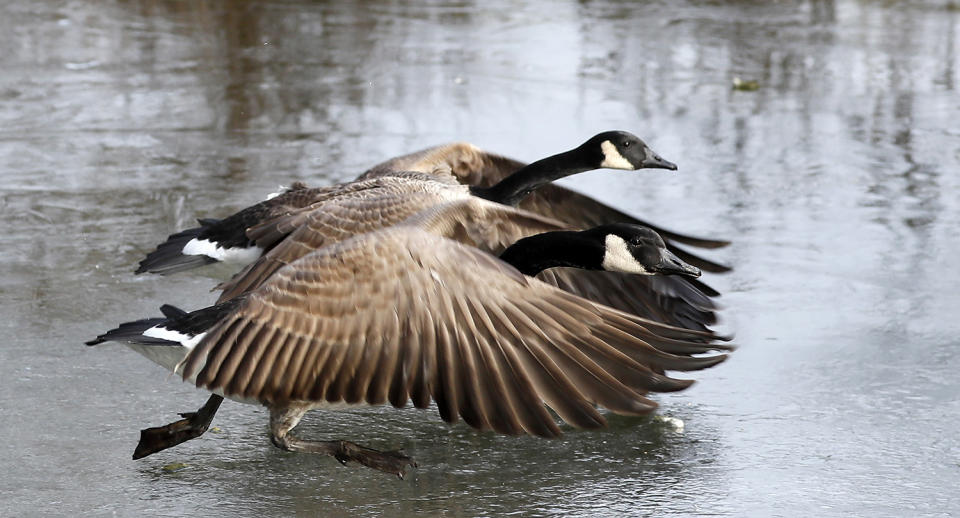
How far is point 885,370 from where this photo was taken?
15.3ft

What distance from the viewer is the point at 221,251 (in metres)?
5.04

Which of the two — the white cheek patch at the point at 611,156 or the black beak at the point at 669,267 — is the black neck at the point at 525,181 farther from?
the black beak at the point at 669,267

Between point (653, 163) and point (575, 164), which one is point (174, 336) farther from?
point (653, 163)

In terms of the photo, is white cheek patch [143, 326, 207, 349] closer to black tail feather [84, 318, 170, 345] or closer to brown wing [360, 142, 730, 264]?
black tail feather [84, 318, 170, 345]

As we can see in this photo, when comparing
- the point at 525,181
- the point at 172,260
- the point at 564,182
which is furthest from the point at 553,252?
the point at 564,182

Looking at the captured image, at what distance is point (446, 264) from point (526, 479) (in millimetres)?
718

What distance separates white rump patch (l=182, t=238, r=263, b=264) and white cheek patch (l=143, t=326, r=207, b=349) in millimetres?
1092

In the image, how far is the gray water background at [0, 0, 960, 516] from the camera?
3.83 m

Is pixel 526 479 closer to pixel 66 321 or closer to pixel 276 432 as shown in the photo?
pixel 276 432

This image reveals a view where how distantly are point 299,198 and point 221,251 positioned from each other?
15.7 inches

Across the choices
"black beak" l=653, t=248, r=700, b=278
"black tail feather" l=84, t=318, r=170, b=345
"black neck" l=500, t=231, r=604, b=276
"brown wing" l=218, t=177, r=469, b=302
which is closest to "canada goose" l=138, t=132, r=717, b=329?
"brown wing" l=218, t=177, r=469, b=302

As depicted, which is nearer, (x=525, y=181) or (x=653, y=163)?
(x=525, y=181)

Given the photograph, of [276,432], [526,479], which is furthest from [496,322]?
[276,432]

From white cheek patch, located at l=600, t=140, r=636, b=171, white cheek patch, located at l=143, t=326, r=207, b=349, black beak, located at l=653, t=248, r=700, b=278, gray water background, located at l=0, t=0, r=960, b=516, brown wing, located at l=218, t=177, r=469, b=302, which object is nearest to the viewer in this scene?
white cheek patch, located at l=143, t=326, r=207, b=349
